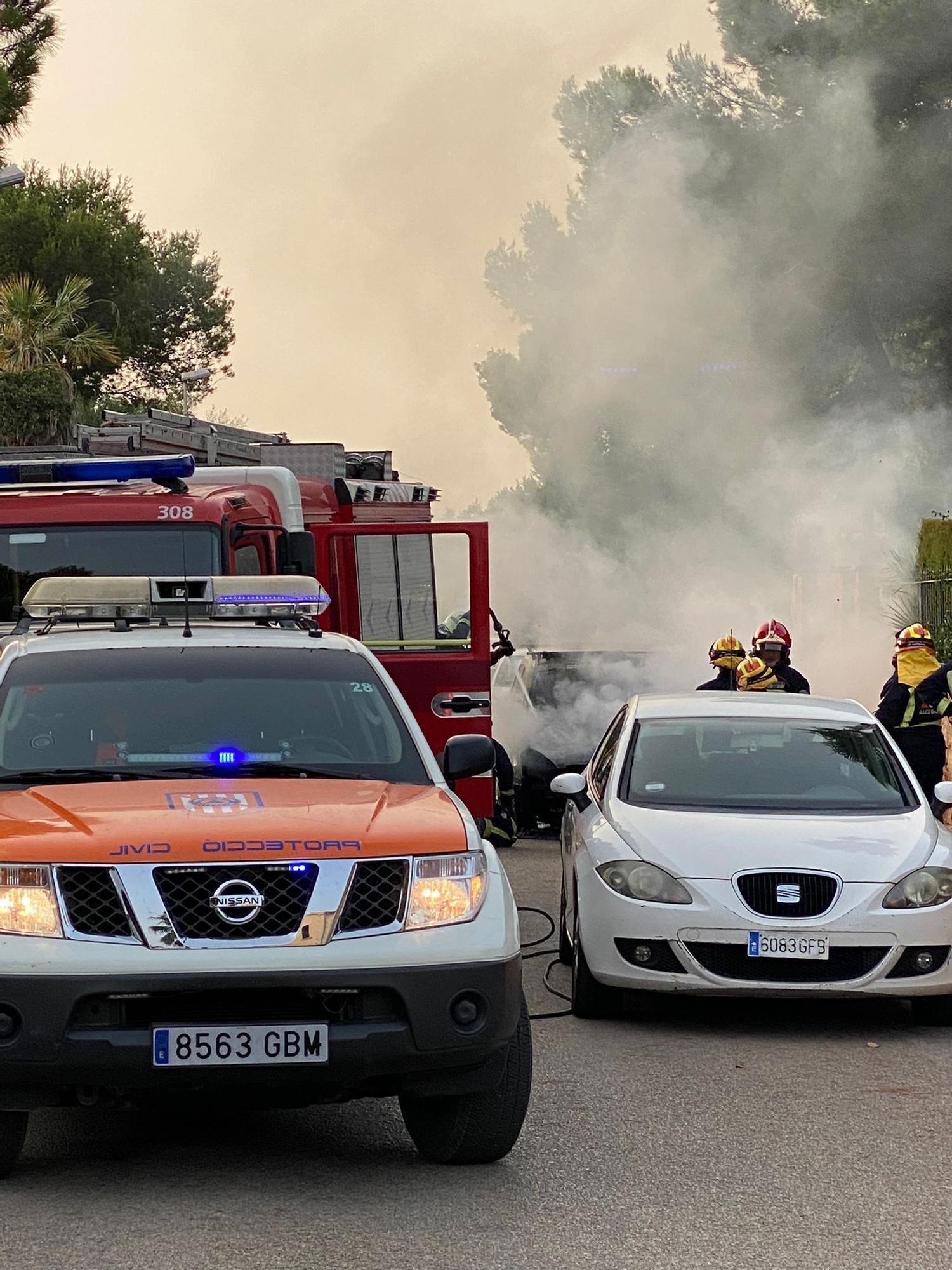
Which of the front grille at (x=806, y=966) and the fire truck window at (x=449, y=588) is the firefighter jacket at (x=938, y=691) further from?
the fire truck window at (x=449, y=588)

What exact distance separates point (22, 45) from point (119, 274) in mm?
12340

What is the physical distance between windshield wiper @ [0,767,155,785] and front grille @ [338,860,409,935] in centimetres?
103

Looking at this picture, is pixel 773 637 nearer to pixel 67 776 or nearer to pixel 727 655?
pixel 727 655

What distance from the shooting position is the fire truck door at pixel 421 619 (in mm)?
12812

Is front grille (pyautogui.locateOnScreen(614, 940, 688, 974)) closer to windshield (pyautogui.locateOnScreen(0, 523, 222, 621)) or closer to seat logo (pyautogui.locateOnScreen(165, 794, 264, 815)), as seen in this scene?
seat logo (pyautogui.locateOnScreen(165, 794, 264, 815))

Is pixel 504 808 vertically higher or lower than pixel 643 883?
lower

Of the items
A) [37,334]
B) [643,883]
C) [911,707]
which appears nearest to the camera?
[643,883]

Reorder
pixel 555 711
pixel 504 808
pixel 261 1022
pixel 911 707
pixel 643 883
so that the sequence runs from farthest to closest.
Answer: pixel 555 711, pixel 504 808, pixel 911 707, pixel 643 883, pixel 261 1022

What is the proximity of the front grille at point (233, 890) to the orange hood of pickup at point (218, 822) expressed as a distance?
4 centimetres

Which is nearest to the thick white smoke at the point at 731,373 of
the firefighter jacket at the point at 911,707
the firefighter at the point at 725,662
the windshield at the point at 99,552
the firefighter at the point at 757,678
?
the firefighter at the point at 725,662

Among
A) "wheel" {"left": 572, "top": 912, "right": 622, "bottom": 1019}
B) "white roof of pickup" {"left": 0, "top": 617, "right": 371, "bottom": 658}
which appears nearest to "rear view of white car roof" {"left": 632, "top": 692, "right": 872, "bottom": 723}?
"wheel" {"left": 572, "top": 912, "right": 622, "bottom": 1019}

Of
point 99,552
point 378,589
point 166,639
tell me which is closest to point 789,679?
point 378,589

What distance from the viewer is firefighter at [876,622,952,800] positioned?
41.1ft

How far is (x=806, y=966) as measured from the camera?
8.30 m
